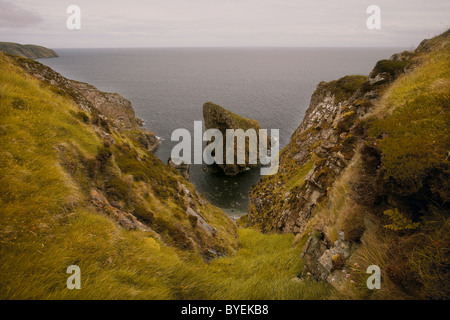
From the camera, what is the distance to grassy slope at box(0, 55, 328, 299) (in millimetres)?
5477

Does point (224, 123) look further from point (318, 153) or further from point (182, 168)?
point (318, 153)

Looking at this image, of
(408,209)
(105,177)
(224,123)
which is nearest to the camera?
(408,209)

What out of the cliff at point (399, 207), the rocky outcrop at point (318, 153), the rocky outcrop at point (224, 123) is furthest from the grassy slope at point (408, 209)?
the rocky outcrop at point (224, 123)

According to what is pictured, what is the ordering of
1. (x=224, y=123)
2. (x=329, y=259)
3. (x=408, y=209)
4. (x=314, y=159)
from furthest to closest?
(x=224, y=123) → (x=314, y=159) → (x=329, y=259) → (x=408, y=209)

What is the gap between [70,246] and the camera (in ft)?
21.9

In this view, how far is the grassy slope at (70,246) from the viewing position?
18.0 feet

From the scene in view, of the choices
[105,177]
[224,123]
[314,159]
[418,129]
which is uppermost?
[224,123]

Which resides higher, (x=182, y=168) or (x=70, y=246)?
(x=70, y=246)

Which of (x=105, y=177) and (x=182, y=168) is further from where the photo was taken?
(x=182, y=168)

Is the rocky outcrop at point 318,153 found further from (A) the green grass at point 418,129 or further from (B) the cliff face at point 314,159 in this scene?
(A) the green grass at point 418,129

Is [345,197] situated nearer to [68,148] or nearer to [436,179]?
[436,179]

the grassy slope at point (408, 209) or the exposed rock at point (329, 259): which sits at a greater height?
the grassy slope at point (408, 209)

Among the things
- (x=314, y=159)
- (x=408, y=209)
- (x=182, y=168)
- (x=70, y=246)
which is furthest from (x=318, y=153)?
(x=182, y=168)

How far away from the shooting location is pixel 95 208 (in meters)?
→ 10.0
